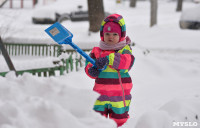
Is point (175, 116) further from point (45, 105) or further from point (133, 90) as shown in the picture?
point (133, 90)

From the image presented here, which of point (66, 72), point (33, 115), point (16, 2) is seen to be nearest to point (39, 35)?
point (66, 72)

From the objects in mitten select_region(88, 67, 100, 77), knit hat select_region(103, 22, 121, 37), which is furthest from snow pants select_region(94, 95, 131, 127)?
knit hat select_region(103, 22, 121, 37)

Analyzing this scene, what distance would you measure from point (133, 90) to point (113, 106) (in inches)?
115

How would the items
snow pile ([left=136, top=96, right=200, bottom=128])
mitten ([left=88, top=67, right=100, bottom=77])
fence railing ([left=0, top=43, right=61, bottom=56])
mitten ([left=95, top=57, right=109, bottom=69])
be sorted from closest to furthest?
snow pile ([left=136, top=96, right=200, bottom=128]) < mitten ([left=95, top=57, right=109, bottom=69]) < mitten ([left=88, top=67, right=100, bottom=77]) < fence railing ([left=0, top=43, right=61, bottom=56])

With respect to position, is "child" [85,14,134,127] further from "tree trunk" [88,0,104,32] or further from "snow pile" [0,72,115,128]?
"tree trunk" [88,0,104,32]

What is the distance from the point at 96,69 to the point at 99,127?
A: 3.55 ft

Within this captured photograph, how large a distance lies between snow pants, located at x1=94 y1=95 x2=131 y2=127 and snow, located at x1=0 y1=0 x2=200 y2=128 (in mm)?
272

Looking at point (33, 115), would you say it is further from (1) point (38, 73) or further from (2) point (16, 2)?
(2) point (16, 2)

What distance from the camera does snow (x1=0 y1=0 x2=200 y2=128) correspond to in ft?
5.30

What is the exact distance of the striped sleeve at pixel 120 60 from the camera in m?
2.58

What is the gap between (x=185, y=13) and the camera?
1156 cm

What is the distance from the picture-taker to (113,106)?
109 inches

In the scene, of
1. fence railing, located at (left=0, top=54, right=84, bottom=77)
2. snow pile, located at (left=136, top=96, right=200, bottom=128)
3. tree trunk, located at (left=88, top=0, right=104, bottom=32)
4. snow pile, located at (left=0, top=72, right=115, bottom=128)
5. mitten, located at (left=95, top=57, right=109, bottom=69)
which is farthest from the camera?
tree trunk, located at (left=88, top=0, right=104, bottom=32)

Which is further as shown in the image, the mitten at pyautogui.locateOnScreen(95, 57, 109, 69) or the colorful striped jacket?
the colorful striped jacket
